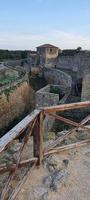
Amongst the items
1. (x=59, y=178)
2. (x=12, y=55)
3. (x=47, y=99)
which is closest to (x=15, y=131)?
(x=59, y=178)

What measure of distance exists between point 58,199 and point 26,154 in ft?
5.05

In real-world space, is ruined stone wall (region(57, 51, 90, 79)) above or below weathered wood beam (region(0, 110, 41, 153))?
below

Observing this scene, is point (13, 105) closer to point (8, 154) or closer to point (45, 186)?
point (8, 154)

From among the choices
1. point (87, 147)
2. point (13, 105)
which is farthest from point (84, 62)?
point (87, 147)

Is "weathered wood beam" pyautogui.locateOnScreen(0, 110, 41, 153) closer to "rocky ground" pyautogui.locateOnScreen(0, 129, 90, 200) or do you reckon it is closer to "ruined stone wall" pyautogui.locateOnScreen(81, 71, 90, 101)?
"rocky ground" pyautogui.locateOnScreen(0, 129, 90, 200)

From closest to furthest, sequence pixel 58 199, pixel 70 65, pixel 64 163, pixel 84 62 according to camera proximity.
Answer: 1. pixel 58 199
2. pixel 64 163
3. pixel 84 62
4. pixel 70 65

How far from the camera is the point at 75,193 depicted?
3.80 m

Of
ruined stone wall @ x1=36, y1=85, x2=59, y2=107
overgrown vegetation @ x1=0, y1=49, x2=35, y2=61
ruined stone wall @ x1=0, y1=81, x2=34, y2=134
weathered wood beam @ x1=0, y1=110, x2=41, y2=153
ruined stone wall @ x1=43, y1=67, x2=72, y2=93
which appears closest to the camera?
weathered wood beam @ x1=0, y1=110, x2=41, y2=153

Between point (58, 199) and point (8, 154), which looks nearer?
point (58, 199)

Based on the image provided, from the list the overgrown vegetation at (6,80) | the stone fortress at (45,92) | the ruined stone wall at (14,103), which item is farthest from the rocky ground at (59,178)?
the overgrown vegetation at (6,80)

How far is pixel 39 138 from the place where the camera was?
423cm

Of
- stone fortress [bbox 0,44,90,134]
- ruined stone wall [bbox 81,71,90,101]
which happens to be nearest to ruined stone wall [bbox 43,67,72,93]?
stone fortress [bbox 0,44,90,134]

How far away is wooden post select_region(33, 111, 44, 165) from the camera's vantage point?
4.12 metres

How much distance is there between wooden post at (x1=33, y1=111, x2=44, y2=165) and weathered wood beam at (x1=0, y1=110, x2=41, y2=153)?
5.6 inches
